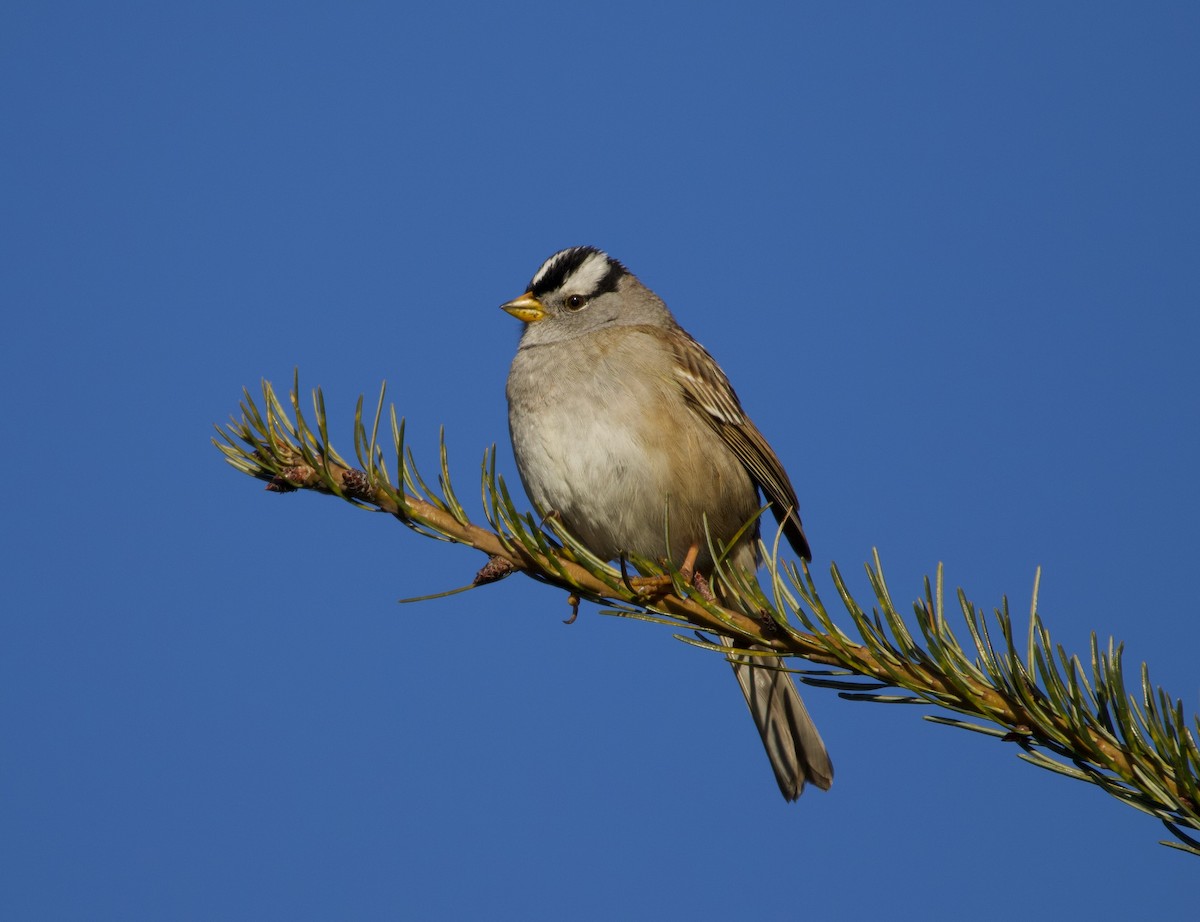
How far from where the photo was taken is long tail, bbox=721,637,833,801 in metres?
4.00

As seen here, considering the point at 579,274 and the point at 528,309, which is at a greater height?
the point at 579,274

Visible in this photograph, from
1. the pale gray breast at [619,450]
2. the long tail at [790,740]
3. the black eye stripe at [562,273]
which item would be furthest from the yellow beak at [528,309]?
the long tail at [790,740]

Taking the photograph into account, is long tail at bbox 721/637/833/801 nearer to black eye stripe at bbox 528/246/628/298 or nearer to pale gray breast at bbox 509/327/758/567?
pale gray breast at bbox 509/327/758/567

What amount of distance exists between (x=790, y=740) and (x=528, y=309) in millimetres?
2233

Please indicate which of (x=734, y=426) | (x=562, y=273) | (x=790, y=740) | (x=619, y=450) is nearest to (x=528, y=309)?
(x=562, y=273)

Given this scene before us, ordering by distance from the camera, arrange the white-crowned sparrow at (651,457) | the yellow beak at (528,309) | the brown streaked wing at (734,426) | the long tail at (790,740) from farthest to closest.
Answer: the yellow beak at (528,309) → the brown streaked wing at (734,426) → the white-crowned sparrow at (651,457) → the long tail at (790,740)

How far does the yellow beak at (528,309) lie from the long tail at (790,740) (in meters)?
1.88

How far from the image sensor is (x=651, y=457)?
4.20 m

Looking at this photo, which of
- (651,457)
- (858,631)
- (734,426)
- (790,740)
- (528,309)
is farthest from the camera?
(528,309)

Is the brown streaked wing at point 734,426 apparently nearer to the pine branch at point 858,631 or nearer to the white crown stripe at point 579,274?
the white crown stripe at point 579,274

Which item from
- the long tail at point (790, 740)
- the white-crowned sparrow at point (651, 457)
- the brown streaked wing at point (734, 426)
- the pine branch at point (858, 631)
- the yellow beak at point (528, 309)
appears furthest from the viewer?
the yellow beak at point (528, 309)

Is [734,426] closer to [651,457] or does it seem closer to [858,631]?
[651,457]

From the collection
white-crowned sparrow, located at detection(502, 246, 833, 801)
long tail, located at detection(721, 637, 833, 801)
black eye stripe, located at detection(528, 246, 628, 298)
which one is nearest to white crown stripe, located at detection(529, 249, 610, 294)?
black eye stripe, located at detection(528, 246, 628, 298)

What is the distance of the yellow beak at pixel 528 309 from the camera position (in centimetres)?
514
